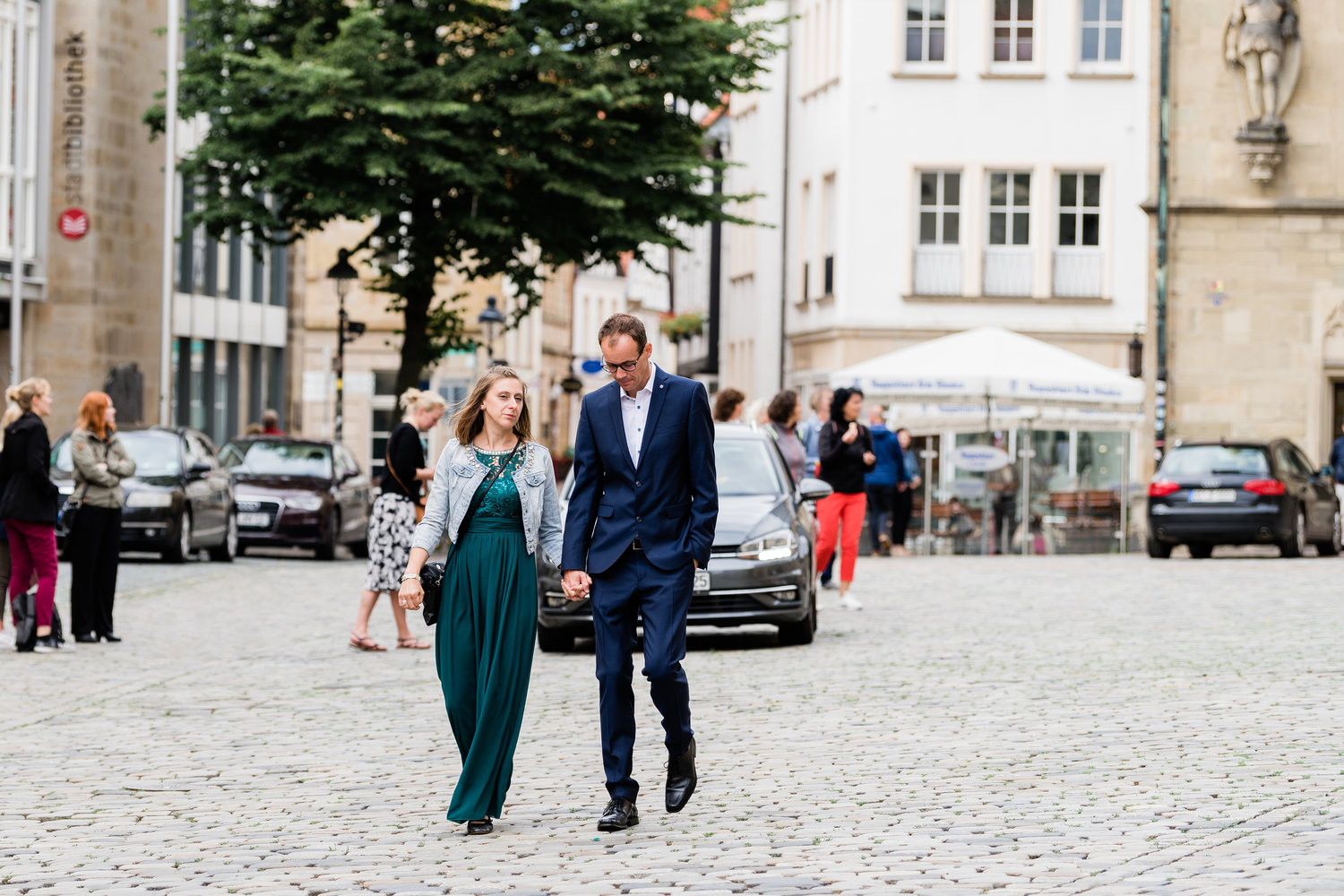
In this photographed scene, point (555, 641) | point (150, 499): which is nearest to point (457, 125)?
point (150, 499)

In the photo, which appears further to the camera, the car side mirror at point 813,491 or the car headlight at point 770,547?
the car side mirror at point 813,491

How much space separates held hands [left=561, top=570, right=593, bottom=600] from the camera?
834 centimetres

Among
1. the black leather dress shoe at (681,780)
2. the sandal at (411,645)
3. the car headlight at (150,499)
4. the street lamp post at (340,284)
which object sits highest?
the street lamp post at (340,284)

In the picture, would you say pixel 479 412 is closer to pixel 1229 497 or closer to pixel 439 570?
pixel 439 570

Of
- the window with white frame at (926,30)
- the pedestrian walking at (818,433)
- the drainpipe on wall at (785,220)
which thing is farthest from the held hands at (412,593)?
the drainpipe on wall at (785,220)

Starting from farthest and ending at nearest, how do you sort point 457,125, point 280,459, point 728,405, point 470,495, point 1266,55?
point 1266,55 → point 457,125 → point 280,459 → point 728,405 → point 470,495

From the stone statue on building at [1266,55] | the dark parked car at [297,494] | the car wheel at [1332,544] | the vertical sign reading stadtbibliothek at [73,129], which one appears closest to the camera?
the dark parked car at [297,494]

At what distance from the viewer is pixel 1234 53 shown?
118ft

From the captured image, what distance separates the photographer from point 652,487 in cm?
848

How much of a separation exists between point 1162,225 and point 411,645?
21680 millimetres

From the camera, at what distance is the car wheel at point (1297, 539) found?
94.6 ft

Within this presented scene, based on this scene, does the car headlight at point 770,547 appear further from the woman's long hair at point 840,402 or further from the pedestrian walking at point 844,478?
the woman's long hair at point 840,402

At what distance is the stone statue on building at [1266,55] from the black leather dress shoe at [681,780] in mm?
29115

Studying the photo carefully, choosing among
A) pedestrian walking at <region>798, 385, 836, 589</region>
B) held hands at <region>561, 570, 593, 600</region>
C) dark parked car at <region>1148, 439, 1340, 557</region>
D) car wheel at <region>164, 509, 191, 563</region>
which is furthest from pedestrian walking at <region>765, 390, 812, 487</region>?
held hands at <region>561, 570, 593, 600</region>
